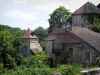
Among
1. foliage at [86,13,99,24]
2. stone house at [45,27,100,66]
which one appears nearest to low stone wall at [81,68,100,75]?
stone house at [45,27,100,66]

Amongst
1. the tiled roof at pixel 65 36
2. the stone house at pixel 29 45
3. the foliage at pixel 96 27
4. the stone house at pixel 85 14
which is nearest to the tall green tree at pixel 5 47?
the stone house at pixel 29 45

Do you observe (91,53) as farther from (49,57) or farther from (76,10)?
(76,10)

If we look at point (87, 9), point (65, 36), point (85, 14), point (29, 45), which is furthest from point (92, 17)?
point (29, 45)

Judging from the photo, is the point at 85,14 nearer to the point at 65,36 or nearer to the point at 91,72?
the point at 65,36

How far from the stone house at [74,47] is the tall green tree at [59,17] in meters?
34.7

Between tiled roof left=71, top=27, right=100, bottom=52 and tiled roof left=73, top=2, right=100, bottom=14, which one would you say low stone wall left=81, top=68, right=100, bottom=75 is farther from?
tiled roof left=73, top=2, right=100, bottom=14

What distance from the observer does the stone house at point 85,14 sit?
5564 centimetres

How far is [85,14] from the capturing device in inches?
2200

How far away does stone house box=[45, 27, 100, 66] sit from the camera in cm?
3588

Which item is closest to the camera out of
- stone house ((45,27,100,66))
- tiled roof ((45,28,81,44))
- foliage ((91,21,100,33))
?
stone house ((45,27,100,66))

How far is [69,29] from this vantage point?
40219 millimetres

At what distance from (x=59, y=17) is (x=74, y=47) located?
40.3m

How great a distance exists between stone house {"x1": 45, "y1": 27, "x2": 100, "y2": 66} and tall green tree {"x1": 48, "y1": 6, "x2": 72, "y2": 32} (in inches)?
1367

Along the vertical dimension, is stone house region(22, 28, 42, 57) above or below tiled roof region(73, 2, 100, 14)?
below
